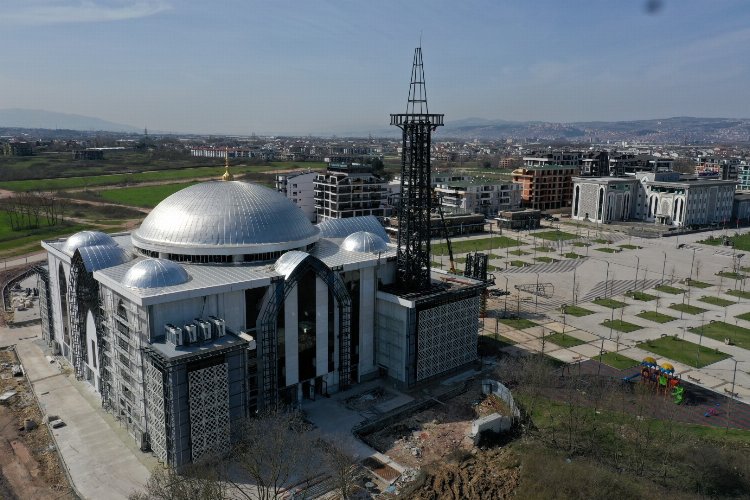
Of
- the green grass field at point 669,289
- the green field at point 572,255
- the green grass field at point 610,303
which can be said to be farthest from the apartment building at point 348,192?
the green grass field at point 669,289

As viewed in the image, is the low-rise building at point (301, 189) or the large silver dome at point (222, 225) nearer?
the large silver dome at point (222, 225)

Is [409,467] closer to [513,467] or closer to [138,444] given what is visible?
[513,467]

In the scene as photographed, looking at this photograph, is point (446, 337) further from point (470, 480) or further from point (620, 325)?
point (620, 325)

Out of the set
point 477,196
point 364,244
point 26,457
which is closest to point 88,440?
point 26,457

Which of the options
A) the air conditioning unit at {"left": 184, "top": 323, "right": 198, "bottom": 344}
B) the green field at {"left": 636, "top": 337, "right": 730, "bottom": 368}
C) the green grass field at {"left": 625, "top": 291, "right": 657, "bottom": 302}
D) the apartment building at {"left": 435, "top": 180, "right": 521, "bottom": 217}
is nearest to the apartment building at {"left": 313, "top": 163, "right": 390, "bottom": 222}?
the apartment building at {"left": 435, "top": 180, "right": 521, "bottom": 217}

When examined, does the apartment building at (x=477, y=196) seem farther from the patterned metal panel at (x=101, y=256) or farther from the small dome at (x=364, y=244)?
the patterned metal panel at (x=101, y=256)

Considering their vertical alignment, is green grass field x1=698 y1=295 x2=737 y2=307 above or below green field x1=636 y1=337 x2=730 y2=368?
above

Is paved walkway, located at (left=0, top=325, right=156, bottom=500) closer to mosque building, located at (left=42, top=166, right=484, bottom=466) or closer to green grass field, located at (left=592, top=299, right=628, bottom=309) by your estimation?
mosque building, located at (left=42, top=166, right=484, bottom=466)
